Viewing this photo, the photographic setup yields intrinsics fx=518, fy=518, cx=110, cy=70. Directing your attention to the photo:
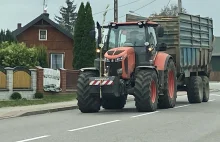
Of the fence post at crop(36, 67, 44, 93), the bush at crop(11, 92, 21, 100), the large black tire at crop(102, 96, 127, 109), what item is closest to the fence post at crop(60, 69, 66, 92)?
the fence post at crop(36, 67, 44, 93)

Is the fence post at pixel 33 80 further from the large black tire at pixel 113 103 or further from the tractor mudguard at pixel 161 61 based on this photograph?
the tractor mudguard at pixel 161 61

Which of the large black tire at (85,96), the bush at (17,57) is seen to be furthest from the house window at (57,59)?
the large black tire at (85,96)

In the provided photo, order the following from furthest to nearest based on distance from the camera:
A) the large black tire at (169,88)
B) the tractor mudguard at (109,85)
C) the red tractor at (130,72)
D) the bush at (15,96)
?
the bush at (15,96)
the large black tire at (169,88)
the red tractor at (130,72)
the tractor mudguard at (109,85)

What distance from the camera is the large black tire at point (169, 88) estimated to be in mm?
19406

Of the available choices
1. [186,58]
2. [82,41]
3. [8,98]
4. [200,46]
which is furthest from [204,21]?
[82,41]

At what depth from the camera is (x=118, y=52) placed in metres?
17.9

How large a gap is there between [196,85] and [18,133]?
39.5 feet

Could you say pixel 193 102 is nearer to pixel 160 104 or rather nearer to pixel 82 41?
pixel 160 104

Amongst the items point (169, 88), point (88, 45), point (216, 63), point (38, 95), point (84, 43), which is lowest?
point (38, 95)

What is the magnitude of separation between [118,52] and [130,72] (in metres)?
0.85

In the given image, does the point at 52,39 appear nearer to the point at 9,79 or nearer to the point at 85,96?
the point at 9,79

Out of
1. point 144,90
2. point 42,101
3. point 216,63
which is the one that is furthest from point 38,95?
point 216,63

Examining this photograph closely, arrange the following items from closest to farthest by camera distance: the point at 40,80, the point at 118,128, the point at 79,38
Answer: the point at 118,128
the point at 40,80
the point at 79,38

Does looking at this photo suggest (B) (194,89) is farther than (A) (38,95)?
No
